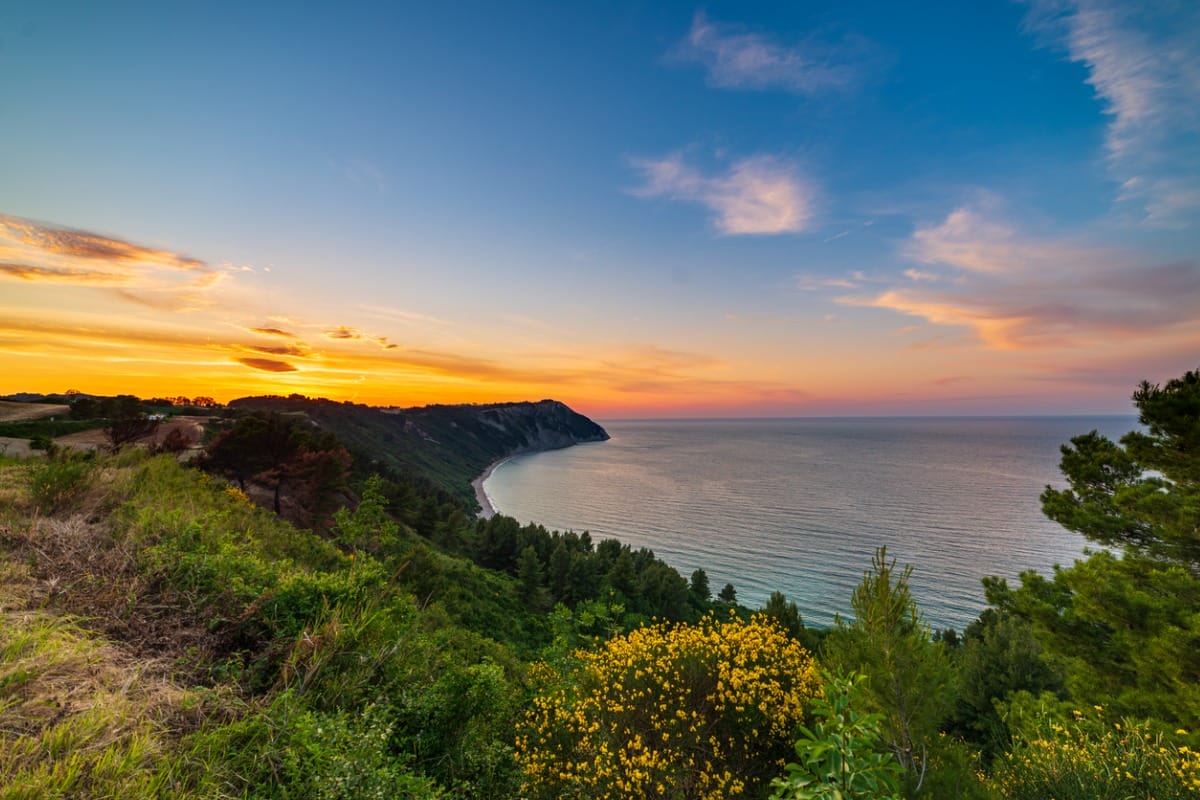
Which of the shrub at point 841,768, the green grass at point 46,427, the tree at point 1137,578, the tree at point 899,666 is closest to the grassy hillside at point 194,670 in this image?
the shrub at point 841,768

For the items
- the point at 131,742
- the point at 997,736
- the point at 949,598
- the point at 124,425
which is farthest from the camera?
the point at 949,598

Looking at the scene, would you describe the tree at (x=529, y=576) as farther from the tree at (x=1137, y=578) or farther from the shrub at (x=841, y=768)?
the shrub at (x=841, y=768)

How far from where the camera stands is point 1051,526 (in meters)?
76.7

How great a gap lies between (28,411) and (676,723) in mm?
69277

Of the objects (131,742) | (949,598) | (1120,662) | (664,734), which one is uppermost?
(131,742)

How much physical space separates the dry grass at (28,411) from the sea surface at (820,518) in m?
68.1

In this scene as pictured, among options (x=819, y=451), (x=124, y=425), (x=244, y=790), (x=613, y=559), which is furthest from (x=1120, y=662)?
(x=819, y=451)

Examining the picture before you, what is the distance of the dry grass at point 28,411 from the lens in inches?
1580

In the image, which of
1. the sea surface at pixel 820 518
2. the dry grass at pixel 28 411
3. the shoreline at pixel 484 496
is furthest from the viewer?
the shoreline at pixel 484 496

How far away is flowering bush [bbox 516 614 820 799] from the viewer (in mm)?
6975

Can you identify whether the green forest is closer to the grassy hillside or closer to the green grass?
the grassy hillside

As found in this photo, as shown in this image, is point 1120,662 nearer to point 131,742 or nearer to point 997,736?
point 997,736

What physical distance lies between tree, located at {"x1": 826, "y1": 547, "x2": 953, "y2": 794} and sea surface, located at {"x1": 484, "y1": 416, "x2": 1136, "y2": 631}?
38.2 m

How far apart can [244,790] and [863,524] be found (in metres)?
89.6
